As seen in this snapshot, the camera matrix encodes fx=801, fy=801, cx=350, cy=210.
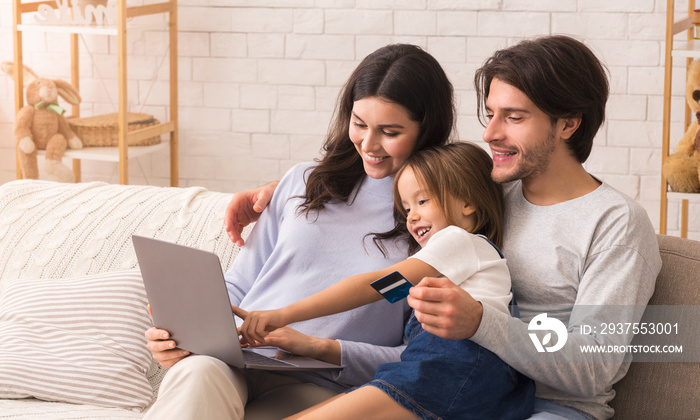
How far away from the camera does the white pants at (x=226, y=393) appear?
1.36 m

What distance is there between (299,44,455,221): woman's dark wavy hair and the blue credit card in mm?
399

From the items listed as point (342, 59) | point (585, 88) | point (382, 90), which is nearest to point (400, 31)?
point (342, 59)

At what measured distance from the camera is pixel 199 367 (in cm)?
140

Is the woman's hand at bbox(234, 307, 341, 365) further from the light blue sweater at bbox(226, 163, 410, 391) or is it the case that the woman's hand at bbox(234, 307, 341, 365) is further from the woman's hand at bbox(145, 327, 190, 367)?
the woman's hand at bbox(145, 327, 190, 367)

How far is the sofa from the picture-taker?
5.20ft

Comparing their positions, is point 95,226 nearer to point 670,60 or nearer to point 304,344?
point 304,344

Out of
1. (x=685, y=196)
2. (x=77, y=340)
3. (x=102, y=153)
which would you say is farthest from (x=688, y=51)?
(x=102, y=153)

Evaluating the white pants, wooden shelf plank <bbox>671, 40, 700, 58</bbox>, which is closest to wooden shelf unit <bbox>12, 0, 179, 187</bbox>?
the white pants

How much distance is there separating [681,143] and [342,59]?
134 centimetres

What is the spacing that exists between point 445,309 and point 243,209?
0.74 m

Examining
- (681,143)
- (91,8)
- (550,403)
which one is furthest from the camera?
(91,8)

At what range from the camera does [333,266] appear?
5.65 ft

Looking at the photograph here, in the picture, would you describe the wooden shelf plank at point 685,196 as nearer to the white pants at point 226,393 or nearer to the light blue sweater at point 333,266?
the light blue sweater at point 333,266

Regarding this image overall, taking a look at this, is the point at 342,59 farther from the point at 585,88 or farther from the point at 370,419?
the point at 370,419
